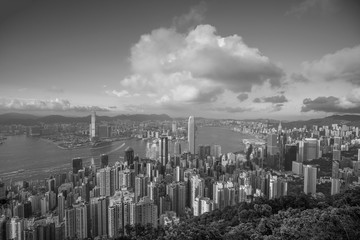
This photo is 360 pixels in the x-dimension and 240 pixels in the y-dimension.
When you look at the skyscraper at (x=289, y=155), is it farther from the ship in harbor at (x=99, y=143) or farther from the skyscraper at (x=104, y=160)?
A: the ship in harbor at (x=99, y=143)

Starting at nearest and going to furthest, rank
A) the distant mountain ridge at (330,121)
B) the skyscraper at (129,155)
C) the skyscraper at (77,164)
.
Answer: the skyscraper at (77,164), the distant mountain ridge at (330,121), the skyscraper at (129,155)

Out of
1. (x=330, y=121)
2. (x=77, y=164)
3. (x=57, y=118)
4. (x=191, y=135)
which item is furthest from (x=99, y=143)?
(x=330, y=121)

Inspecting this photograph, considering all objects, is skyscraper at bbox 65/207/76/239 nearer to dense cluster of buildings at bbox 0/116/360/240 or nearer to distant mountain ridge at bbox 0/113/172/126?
dense cluster of buildings at bbox 0/116/360/240

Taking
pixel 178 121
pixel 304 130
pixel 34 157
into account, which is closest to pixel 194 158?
pixel 178 121

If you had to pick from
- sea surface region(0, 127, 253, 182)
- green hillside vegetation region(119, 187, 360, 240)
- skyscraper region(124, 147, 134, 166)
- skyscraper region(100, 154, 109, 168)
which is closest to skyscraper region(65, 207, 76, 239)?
green hillside vegetation region(119, 187, 360, 240)

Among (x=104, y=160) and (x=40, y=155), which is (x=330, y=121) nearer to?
(x=104, y=160)

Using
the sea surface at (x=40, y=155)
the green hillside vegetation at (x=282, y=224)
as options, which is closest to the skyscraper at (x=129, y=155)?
the sea surface at (x=40, y=155)
